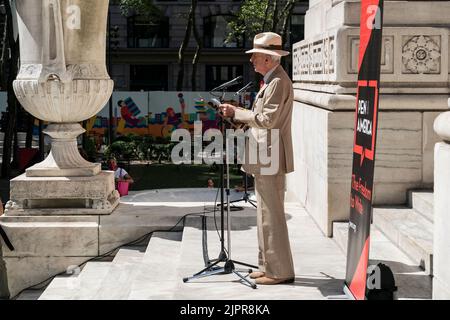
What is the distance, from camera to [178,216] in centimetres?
1029

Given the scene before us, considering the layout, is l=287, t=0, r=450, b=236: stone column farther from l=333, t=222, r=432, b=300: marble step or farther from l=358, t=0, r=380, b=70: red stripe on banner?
l=358, t=0, r=380, b=70: red stripe on banner

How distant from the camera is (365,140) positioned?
214 inches

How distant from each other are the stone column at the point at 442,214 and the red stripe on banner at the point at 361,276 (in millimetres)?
469

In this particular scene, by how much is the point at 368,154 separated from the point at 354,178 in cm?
42

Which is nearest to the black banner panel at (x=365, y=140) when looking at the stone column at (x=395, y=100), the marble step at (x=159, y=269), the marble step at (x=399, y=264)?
the marble step at (x=399, y=264)

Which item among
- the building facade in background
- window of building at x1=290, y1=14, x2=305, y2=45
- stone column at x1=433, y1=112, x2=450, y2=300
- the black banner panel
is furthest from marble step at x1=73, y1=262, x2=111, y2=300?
window of building at x1=290, y1=14, x2=305, y2=45

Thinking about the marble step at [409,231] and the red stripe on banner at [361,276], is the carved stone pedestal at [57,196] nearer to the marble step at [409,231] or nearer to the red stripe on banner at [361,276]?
the marble step at [409,231]

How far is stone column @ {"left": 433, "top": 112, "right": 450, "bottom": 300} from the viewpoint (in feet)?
17.0

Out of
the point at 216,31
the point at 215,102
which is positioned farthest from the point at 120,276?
the point at 216,31

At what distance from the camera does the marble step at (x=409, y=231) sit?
22.6 ft

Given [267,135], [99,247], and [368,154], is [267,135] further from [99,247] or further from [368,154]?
[99,247]

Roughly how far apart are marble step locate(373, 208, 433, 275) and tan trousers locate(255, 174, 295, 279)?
113 centimetres

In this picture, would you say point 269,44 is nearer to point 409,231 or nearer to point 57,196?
point 409,231

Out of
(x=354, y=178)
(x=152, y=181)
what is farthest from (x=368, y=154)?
(x=152, y=181)
